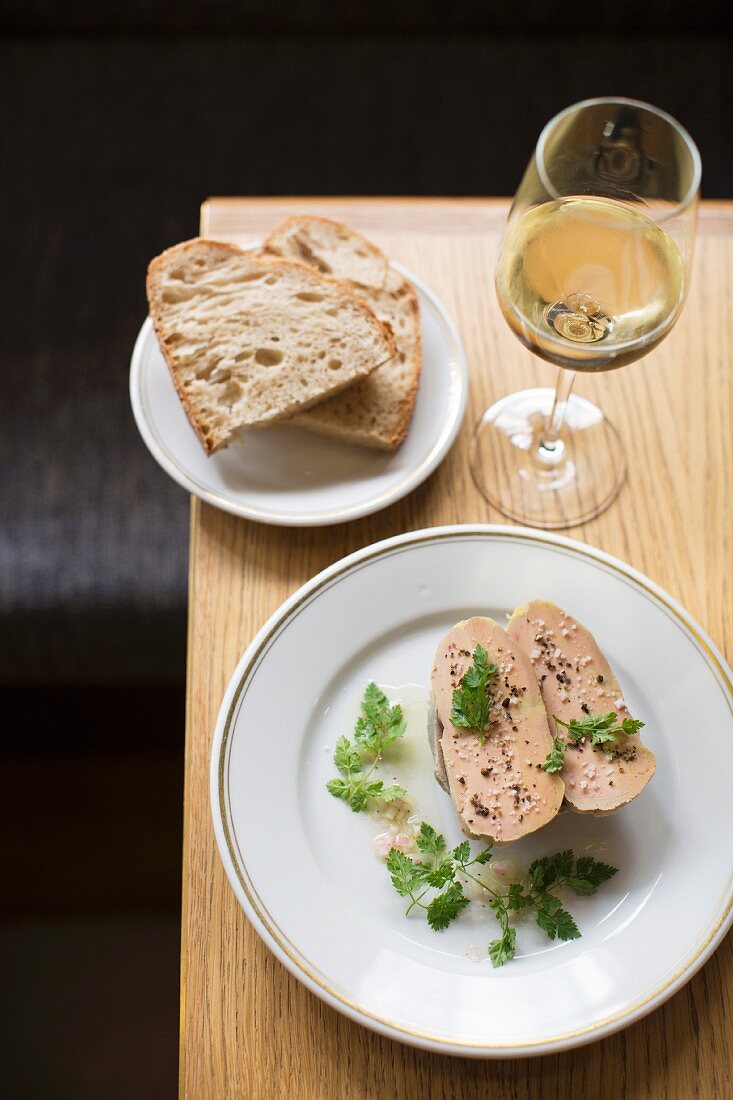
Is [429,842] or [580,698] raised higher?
[580,698]

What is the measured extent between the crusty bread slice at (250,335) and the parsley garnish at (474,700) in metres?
0.44

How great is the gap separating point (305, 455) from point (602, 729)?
0.52 meters

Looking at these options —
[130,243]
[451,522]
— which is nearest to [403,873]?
[451,522]

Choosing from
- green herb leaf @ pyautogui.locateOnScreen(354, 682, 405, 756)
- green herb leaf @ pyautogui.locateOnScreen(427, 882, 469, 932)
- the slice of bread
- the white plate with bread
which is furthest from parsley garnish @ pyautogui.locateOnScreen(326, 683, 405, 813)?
the slice of bread

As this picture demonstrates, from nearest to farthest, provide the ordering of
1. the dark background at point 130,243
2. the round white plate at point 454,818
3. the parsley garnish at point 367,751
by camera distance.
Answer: the round white plate at point 454,818, the parsley garnish at point 367,751, the dark background at point 130,243

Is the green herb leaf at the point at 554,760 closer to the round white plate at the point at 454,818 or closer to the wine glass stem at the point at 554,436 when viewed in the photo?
the round white plate at the point at 454,818

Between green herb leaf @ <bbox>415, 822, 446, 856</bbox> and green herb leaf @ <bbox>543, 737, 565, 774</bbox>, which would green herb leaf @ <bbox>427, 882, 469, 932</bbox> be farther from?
green herb leaf @ <bbox>543, 737, 565, 774</bbox>

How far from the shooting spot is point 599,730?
1.00 meters

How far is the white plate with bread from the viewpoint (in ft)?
3.96

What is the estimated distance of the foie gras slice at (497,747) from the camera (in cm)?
97

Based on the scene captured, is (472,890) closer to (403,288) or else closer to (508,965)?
(508,965)

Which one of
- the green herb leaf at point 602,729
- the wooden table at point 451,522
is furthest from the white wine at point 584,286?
the green herb leaf at point 602,729

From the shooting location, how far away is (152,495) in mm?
1784

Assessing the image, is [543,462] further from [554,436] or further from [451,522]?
[451,522]
